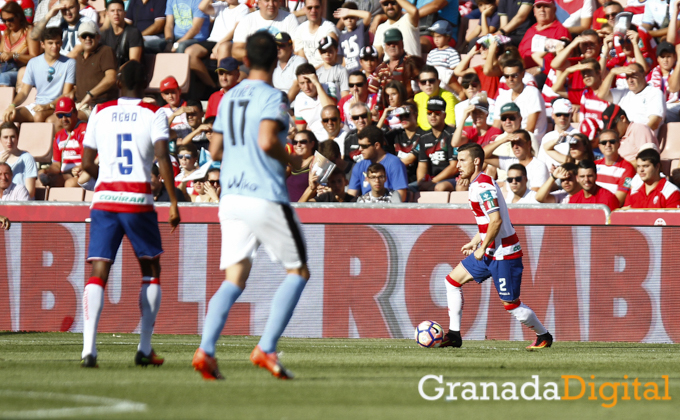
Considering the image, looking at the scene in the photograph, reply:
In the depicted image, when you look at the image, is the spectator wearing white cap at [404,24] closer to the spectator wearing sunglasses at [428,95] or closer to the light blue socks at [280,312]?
the spectator wearing sunglasses at [428,95]

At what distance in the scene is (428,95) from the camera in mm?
14062

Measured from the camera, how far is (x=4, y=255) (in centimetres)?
1220

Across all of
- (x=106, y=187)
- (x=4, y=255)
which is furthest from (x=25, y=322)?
(x=106, y=187)

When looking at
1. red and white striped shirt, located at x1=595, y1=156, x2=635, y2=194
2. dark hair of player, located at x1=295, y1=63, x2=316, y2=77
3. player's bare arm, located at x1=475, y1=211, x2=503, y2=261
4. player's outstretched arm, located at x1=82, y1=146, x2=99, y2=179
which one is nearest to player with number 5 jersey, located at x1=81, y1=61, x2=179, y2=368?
player's outstretched arm, located at x1=82, y1=146, x2=99, y2=179

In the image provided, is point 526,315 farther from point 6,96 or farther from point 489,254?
point 6,96

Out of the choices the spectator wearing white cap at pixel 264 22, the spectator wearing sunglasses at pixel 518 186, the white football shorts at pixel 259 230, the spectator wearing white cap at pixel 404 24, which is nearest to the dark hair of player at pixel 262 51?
the white football shorts at pixel 259 230

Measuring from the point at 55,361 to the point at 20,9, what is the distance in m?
11.8

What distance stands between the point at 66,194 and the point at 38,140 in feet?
6.94

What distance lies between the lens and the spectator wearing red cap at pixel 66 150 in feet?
48.4

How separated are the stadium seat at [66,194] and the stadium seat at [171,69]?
2.97 m

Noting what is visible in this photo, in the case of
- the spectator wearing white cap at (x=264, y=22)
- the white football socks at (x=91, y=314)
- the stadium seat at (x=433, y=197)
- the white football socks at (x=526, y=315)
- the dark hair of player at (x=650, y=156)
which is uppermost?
the spectator wearing white cap at (x=264, y=22)

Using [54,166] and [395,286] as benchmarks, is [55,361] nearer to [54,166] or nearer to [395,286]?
[395,286]

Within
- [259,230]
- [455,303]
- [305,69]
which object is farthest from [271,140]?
[305,69]

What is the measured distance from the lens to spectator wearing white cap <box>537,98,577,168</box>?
42.5 ft
